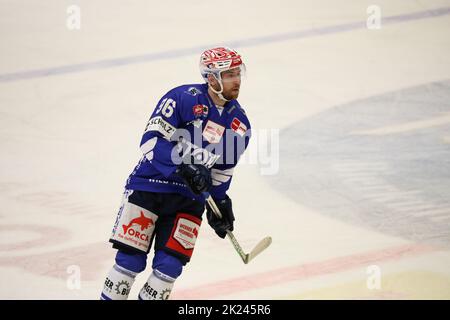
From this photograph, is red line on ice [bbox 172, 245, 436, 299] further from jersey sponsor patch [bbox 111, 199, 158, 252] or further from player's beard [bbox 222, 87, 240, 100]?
player's beard [bbox 222, 87, 240, 100]

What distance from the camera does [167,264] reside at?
5840mm

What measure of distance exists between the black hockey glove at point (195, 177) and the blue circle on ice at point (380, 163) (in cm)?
211

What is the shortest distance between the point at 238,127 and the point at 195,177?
51 cm

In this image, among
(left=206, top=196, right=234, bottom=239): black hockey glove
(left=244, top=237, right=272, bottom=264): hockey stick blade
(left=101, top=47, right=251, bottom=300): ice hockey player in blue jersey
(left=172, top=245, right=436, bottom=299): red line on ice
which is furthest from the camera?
(left=172, top=245, right=436, bottom=299): red line on ice

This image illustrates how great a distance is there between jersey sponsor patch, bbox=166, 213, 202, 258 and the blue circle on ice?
200 centimetres

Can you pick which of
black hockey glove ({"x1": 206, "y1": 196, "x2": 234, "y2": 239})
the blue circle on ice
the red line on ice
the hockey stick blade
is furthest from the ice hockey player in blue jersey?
the blue circle on ice

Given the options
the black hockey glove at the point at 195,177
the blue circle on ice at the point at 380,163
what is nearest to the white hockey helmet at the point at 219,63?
the black hockey glove at the point at 195,177

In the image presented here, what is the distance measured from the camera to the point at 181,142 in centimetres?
598

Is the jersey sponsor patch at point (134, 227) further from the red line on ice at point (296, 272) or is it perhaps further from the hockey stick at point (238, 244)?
the red line on ice at point (296, 272)

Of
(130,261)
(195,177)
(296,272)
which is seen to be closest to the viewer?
(195,177)

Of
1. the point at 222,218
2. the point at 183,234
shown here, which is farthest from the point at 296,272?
the point at 183,234

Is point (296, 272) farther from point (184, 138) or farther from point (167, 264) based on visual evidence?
point (184, 138)

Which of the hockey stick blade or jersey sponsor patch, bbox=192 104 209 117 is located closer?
jersey sponsor patch, bbox=192 104 209 117

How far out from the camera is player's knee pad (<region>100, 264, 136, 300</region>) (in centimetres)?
585
